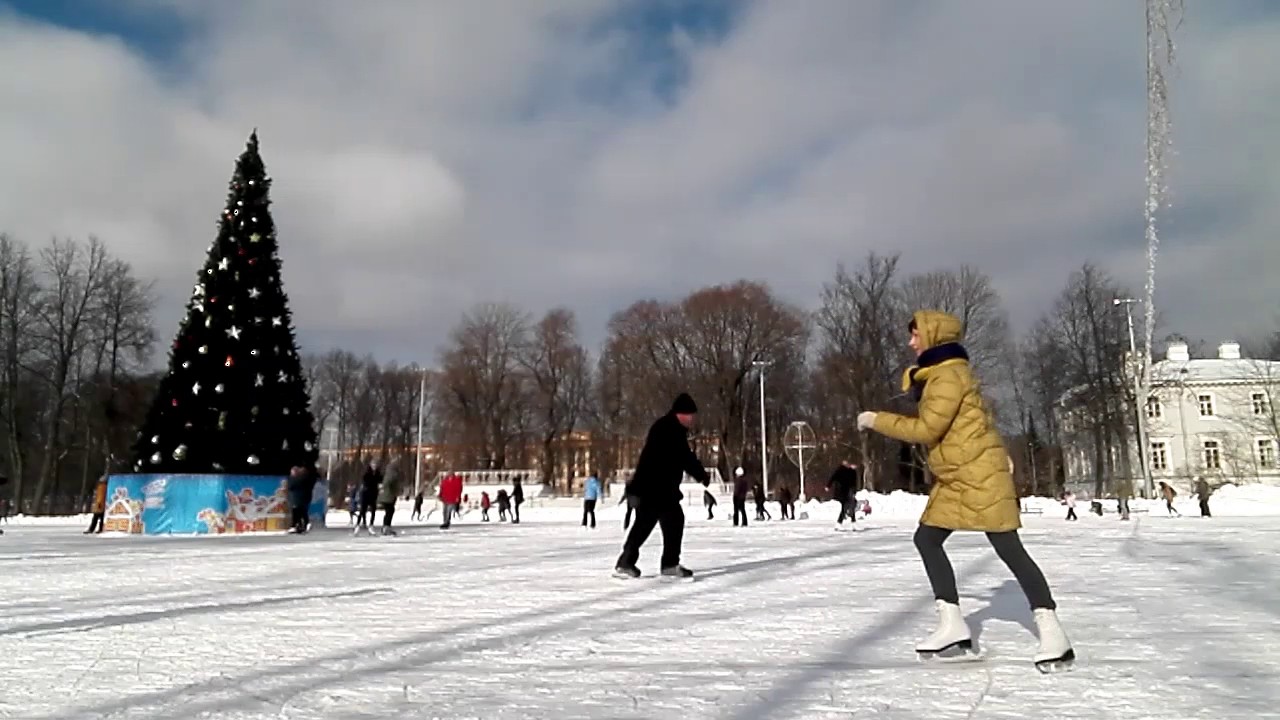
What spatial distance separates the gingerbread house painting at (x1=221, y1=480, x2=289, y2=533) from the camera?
22125 millimetres

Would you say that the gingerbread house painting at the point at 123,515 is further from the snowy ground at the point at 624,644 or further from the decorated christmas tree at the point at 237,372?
the snowy ground at the point at 624,644

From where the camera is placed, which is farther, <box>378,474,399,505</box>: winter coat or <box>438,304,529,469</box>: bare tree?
<box>438,304,529,469</box>: bare tree

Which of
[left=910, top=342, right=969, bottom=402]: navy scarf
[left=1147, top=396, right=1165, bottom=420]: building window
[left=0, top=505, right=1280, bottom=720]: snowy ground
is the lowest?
[left=0, top=505, right=1280, bottom=720]: snowy ground

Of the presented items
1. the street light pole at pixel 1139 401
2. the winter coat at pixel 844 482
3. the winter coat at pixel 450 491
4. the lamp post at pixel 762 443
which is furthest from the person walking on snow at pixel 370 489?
the lamp post at pixel 762 443

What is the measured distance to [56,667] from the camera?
4.51 m

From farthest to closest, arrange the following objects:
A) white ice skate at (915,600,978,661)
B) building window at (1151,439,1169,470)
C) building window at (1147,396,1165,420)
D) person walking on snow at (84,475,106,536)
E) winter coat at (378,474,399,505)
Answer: building window at (1151,439,1169,470) → building window at (1147,396,1165,420) → person walking on snow at (84,475,106,536) → winter coat at (378,474,399,505) → white ice skate at (915,600,978,661)

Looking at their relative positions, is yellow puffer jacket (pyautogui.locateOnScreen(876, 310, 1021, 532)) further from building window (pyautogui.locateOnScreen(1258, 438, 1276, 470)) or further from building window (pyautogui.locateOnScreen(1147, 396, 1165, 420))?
building window (pyautogui.locateOnScreen(1258, 438, 1276, 470))

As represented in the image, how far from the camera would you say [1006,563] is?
14.1ft

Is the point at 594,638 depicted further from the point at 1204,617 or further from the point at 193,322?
the point at 193,322

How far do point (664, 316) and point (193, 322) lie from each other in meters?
39.5

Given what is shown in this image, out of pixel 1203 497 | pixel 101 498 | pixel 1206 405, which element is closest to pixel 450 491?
pixel 101 498

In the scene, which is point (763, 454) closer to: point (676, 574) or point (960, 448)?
point (676, 574)

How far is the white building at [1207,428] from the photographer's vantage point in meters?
52.0

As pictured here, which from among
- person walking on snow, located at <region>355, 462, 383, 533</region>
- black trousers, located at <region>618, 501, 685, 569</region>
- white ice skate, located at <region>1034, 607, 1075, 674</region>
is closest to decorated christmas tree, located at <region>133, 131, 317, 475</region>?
person walking on snow, located at <region>355, 462, 383, 533</region>
